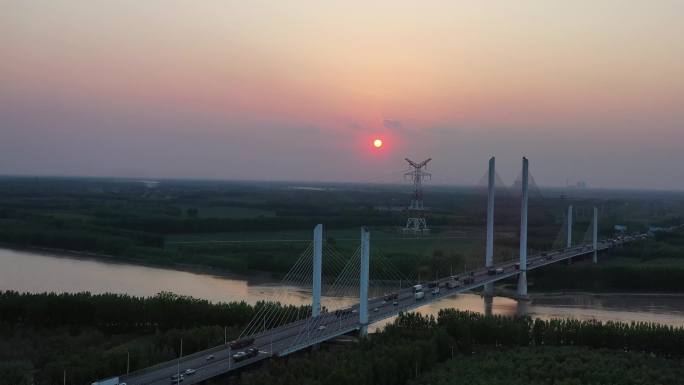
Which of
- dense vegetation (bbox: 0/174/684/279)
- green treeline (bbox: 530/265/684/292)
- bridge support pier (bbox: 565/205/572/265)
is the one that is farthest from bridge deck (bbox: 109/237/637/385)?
bridge support pier (bbox: 565/205/572/265)

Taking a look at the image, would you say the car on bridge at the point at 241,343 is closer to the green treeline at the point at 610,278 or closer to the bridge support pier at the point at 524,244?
the bridge support pier at the point at 524,244

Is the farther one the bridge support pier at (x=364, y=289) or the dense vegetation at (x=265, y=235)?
the dense vegetation at (x=265, y=235)

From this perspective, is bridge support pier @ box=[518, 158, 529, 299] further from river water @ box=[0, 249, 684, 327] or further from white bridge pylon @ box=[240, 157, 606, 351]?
river water @ box=[0, 249, 684, 327]

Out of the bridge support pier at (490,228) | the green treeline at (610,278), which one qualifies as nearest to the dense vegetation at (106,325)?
the bridge support pier at (490,228)

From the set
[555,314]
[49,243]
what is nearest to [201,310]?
[555,314]

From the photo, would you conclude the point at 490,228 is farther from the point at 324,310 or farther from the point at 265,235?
the point at 265,235

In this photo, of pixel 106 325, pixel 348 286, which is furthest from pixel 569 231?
pixel 106 325

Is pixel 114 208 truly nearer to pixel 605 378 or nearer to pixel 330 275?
pixel 330 275
